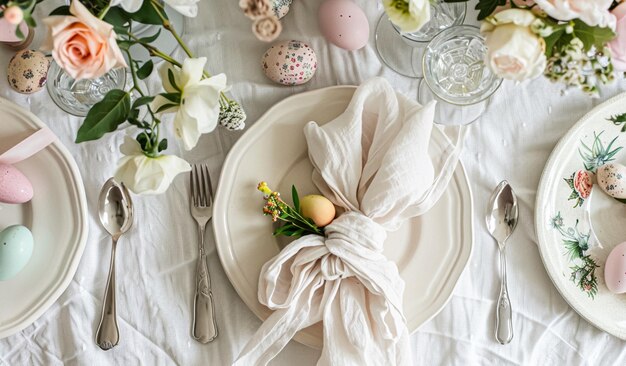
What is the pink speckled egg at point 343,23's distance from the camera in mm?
839

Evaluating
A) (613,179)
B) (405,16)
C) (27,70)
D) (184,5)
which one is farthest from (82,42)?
(613,179)

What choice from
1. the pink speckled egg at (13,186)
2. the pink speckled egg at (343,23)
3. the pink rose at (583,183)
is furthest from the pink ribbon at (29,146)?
the pink rose at (583,183)

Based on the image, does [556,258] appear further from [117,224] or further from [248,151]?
[117,224]

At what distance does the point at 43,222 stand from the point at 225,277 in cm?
27

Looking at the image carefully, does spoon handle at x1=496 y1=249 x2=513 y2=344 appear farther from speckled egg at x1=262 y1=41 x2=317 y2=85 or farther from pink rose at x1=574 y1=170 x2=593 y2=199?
speckled egg at x1=262 y1=41 x2=317 y2=85

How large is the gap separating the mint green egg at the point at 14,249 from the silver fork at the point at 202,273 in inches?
8.9

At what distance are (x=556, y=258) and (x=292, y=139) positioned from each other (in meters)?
0.44

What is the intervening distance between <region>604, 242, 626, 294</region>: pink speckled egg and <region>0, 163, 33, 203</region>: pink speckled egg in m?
0.85

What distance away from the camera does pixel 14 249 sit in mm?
804

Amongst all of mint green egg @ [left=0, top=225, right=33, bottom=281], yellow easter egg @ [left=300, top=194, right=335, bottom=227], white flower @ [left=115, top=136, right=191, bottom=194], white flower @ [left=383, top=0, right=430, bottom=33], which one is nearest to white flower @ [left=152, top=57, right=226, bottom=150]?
white flower @ [left=115, top=136, right=191, bottom=194]

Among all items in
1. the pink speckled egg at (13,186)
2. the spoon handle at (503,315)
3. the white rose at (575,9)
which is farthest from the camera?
the spoon handle at (503,315)

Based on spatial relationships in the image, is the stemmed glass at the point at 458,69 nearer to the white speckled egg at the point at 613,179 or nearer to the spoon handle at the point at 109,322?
the white speckled egg at the point at 613,179

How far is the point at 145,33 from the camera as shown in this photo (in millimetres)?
813

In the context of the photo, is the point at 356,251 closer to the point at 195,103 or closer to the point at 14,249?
the point at 195,103
